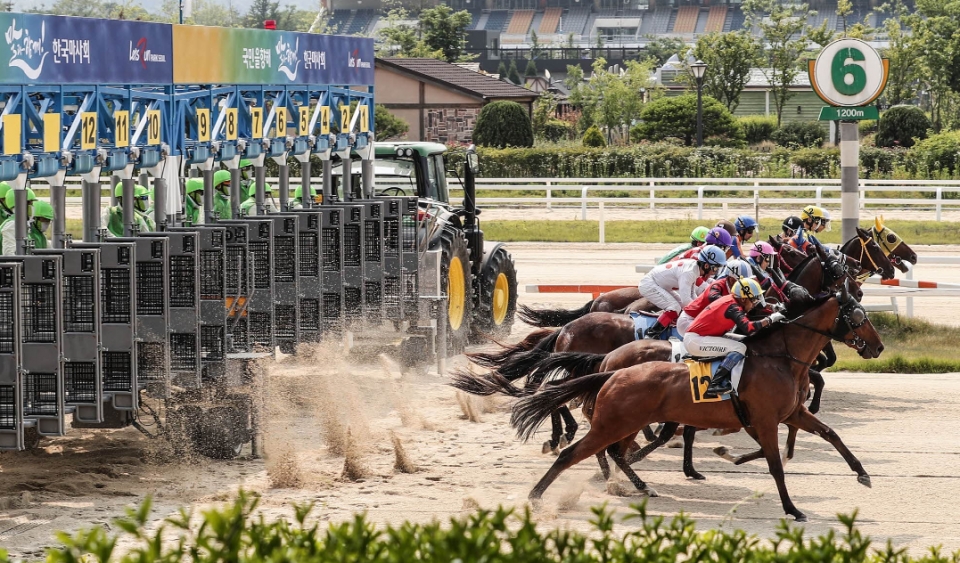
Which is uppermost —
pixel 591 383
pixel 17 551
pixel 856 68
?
pixel 856 68

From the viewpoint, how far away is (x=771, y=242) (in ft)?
39.2

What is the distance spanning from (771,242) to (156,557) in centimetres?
851

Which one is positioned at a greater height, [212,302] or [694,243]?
[694,243]

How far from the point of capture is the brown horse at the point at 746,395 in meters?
8.17

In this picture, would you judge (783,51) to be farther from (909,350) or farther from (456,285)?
(456,285)

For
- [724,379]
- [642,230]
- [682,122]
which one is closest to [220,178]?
[724,379]

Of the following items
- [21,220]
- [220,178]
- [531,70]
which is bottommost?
[21,220]

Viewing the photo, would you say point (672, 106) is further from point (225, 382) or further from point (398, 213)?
point (225, 382)

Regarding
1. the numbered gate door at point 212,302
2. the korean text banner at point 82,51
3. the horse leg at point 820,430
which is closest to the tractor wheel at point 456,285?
the numbered gate door at point 212,302

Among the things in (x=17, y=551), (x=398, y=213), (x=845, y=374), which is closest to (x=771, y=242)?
(x=845, y=374)

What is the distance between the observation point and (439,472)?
30.3ft

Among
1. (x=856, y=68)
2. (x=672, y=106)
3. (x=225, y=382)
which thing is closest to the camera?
(x=225, y=382)

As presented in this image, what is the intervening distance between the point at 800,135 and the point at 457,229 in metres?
29.2

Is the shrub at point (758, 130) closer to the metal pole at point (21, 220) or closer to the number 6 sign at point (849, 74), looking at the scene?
the number 6 sign at point (849, 74)
